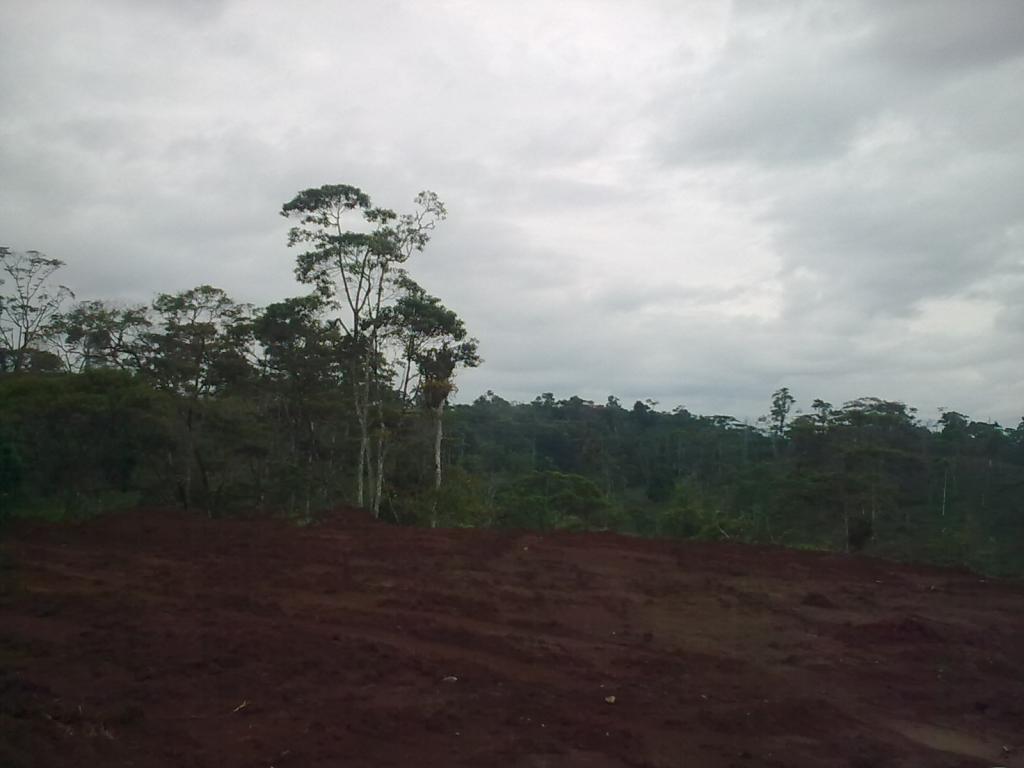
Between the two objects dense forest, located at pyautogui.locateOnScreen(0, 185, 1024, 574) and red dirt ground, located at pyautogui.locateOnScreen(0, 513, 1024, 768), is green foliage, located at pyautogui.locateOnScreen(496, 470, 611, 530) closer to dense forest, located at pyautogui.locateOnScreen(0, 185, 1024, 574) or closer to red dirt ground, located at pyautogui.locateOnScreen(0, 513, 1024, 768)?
dense forest, located at pyautogui.locateOnScreen(0, 185, 1024, 574)

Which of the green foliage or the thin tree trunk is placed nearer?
the thin tree trunk

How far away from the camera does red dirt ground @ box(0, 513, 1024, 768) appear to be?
628 centimetres

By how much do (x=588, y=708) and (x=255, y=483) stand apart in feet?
68.7

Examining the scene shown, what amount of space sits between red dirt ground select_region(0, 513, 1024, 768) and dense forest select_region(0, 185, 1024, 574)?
5.39 meters

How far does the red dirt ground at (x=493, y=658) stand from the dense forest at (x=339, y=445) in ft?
17.7

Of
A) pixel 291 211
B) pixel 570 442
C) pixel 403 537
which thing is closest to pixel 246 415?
pixel 291 211

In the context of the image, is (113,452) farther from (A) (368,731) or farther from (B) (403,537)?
(A) (368,731)

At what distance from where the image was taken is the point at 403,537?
17.2m

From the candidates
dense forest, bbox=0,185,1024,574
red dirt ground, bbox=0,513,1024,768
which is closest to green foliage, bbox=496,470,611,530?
dense forest, bbox=0,185,1024,574

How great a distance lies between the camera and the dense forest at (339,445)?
68.9 feet

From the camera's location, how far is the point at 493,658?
9016 millimetres

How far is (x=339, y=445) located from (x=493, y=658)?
748 inches

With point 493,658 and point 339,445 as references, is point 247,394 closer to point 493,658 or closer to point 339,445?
point 339,445

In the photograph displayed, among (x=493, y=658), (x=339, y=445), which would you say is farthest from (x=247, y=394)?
(x=493, y=658)
